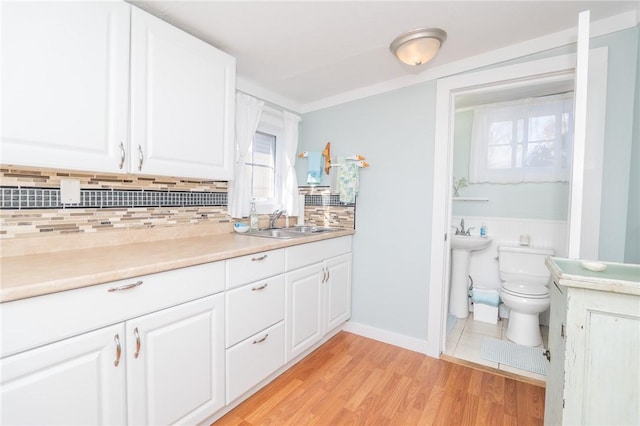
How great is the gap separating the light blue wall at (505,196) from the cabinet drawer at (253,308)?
2265mm

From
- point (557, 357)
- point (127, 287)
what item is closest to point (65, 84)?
point (127, 287)

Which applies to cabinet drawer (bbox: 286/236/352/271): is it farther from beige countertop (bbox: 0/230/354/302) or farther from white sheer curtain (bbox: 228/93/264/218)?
white sheer curtain (bbox: 228/93/264/218)

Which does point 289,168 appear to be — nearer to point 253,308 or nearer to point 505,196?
point 253,308

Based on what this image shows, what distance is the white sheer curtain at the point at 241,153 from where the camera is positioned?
221cm

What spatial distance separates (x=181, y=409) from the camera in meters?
1.26

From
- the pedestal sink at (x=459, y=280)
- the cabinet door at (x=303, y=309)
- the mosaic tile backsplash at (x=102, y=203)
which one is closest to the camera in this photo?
the mosaic tile backsplash at (x=102, y=203)

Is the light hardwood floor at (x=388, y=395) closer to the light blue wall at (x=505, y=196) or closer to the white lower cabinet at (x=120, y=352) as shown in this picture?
the white lower cabinet at (x=120, y=352)

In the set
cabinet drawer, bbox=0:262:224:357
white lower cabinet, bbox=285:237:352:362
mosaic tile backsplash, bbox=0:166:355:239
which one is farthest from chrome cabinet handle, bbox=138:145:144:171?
white lower cabinet, bbox=285:237:352:362

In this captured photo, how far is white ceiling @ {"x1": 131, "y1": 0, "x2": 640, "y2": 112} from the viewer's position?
1444 millimetres

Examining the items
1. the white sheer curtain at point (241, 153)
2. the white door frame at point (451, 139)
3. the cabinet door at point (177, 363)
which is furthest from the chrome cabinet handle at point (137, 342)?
the white door frame at point (451, 139)

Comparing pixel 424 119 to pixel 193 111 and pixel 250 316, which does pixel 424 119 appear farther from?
pixel 250 316

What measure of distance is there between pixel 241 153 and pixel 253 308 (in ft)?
3.93

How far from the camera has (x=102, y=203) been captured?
59.4 inches

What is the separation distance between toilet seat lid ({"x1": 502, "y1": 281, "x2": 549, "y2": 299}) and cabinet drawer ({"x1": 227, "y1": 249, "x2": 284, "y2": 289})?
6.23ft
